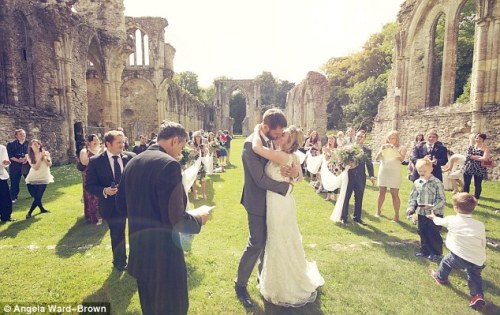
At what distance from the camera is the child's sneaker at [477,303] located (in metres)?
3.45

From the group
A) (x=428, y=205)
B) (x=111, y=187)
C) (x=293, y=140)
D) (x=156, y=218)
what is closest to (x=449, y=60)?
(x=428, y=205)

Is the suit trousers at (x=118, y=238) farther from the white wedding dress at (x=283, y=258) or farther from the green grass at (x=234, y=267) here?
the white wedding dress at (x=283, y=258)

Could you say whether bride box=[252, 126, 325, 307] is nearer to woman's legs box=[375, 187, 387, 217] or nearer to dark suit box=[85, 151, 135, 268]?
dark suit box=[85, 151, 135, 268]

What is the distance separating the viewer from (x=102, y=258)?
15.9 ft

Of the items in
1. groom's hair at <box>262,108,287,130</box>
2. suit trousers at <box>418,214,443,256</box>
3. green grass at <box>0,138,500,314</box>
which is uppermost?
groom's hair at <box>262,108,287,130</box>

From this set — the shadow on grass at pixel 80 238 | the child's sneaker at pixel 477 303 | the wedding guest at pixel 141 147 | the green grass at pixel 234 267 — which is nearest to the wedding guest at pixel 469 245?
the child's sneaker at pixel 477 303

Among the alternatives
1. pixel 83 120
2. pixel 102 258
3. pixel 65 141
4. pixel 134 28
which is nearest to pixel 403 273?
pixel 102 258

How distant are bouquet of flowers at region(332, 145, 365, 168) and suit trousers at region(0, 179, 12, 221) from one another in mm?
7621

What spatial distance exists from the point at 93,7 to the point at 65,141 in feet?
37.1

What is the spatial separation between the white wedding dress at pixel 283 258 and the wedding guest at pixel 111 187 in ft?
7.48

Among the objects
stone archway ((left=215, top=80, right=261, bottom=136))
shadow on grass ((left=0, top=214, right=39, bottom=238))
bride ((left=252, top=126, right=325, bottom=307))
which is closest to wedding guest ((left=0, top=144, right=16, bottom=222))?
shadow on grass ((left=0, top=214, right=39, bottom=238))

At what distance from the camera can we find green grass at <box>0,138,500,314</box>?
361 cm

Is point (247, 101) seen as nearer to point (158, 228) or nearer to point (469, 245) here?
point (469, 245)

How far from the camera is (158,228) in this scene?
234 cm
